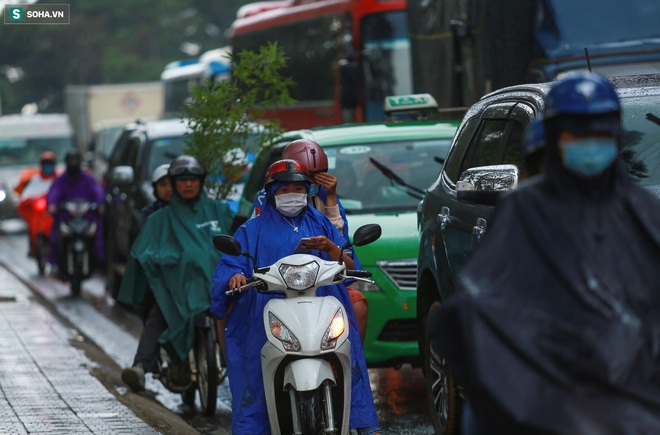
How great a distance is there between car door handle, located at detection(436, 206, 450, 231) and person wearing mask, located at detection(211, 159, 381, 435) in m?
0.85

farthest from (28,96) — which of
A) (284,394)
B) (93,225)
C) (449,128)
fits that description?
(284,394)

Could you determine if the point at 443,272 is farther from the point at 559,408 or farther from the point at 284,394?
the point at 559,408

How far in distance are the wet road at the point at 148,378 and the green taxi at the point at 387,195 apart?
0.45 m

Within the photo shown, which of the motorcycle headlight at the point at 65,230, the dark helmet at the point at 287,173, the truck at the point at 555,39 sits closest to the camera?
the dark helmet at the point at 287,173

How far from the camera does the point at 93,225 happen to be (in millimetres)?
18484

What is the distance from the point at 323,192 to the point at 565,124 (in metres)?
4.51

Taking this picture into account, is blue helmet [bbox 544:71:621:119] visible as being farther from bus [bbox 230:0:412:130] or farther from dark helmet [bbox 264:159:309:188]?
bus [bbox 230:0:412:130]

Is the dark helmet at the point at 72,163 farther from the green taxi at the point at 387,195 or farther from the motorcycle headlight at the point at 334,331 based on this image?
the motorcycle headlight at the point at 334,331

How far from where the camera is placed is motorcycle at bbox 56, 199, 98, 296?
18.1 meters

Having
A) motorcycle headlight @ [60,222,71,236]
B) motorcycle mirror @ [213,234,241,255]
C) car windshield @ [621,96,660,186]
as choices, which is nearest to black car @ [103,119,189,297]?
motorcycle headlight @ [60,222,71,236]

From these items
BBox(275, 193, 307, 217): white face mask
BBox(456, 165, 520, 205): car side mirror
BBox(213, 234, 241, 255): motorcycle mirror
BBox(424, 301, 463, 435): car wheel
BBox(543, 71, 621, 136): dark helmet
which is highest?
BBox(543, 71, 621, 136): dark helmet

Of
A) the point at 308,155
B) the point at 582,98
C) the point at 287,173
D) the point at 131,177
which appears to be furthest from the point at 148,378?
the point at 582,98

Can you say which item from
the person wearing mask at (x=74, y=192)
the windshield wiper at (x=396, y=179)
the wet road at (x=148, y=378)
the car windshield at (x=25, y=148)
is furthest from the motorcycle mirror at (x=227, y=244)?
the car windshield at (x=25, y=148)

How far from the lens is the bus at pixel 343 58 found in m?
18.6
